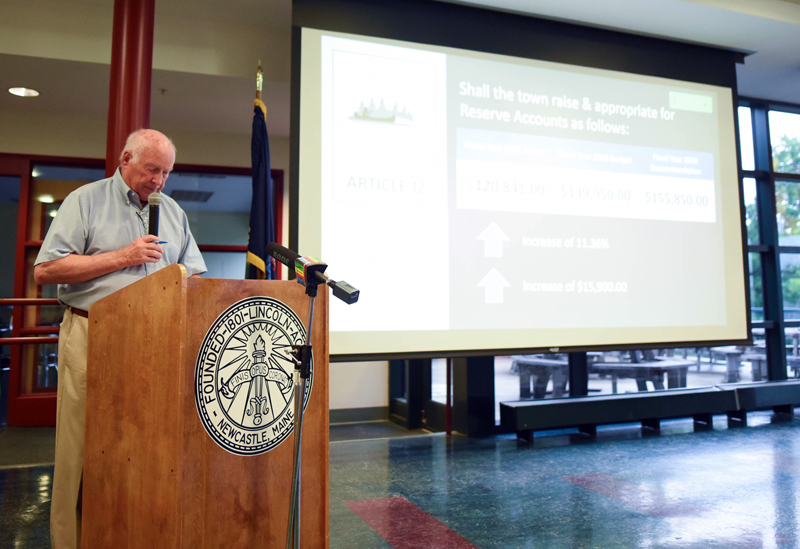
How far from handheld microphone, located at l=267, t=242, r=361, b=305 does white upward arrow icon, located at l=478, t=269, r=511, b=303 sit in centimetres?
219

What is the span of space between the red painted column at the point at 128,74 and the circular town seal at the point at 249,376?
2.46 metres

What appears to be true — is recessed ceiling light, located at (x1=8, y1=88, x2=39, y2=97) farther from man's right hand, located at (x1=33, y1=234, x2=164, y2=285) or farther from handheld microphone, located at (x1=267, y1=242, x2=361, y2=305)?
handheld microphone, located at (x1=267, y1=242, x2=361, y2=305)

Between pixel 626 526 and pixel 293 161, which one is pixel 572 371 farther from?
pixel 293 161

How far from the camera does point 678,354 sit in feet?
16.1

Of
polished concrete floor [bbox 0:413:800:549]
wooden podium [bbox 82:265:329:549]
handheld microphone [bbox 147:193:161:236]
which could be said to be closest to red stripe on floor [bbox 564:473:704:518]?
polished concrete floor [bbox 0:413:800:549]

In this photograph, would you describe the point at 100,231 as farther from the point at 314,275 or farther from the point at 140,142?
the point at 314,275

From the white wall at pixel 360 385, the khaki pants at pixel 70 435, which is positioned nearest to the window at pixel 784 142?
the white wall at pixel 360 385

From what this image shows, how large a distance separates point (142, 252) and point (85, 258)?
0.69 ft

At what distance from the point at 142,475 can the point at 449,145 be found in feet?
8.42

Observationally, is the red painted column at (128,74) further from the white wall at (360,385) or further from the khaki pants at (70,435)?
the white wall at (360,385)

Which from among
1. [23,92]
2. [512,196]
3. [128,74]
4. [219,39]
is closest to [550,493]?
[512,196]

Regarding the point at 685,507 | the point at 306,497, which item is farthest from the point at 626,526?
the point at 306,497

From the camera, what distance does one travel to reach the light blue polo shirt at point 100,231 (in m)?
1.64

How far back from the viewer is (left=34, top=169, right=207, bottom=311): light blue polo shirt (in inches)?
64.6
